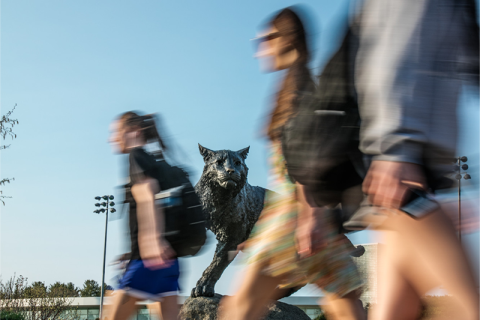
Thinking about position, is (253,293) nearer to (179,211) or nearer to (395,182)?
(395,182)

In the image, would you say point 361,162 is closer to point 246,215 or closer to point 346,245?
point 346,245

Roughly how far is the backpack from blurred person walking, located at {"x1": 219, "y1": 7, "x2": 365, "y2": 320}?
3.30 feet

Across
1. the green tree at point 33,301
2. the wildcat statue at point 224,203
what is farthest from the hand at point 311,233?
the green tree at point 33,301

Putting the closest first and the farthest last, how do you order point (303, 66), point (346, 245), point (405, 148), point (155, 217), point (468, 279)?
point (468, 279) < point (405, 148) < point (346, 245) < point (303, 66) < point (155, 217)

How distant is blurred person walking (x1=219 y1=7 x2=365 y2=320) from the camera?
2.42 metres

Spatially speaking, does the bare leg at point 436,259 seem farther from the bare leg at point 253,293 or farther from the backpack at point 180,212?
the backpack at point 180,212

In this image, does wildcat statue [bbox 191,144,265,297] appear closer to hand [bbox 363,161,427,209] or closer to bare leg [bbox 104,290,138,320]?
bare leg [bbox 104,290,138,320]

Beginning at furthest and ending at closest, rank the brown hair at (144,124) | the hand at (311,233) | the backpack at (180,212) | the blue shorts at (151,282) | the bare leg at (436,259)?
the brown hair at (144,124) < the backpack at (180,212) < the blue shorts at (151,282) < the hand at (311,233) < the bare leg at (436,259)

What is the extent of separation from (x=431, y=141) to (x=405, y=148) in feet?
0.30

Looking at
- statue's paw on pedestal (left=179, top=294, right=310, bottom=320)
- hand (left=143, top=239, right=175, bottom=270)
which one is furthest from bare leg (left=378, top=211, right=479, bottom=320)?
statue's paw on pedestal (left=179, top=294, right=310, bottom=320)

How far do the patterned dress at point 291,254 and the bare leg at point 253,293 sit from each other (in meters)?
0.04

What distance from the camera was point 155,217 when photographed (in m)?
3.46

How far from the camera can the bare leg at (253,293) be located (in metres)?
2.48

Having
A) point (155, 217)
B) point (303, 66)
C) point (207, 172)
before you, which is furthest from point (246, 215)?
point (303, 66)
